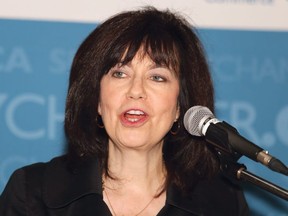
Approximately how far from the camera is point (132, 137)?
7.13 ft

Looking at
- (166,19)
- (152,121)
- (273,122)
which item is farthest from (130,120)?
(273,122)

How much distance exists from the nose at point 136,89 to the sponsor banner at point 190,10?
2.14 ft

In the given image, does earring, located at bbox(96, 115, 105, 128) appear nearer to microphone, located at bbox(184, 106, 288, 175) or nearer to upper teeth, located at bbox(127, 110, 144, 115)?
upper teeth, located at bbox(127, 110, 144, 115)

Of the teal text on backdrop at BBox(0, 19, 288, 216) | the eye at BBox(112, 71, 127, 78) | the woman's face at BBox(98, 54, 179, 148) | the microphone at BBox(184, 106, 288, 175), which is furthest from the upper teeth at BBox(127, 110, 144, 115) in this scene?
the teal text on backdrop at BBox(0, 19, 288, 216)

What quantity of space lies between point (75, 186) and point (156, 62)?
0.58 m

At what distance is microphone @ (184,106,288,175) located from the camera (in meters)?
1.51

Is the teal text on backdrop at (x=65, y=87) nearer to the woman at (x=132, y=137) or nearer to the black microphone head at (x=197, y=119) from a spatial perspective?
the woman at (x=132, y=137)

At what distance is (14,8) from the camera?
8.75ft

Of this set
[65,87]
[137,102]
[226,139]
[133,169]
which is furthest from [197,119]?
[65,87]

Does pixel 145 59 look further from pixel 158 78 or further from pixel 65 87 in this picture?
pixel 65 87

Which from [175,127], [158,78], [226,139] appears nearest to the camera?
[226,139]

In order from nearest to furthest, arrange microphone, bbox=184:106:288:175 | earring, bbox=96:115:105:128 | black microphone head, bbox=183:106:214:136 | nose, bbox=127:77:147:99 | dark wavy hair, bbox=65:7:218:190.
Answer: microphone, bbox=184:106:288:175 → black microphone head, bbox=183:106:214:136 → nose, bbox=127:77:147:99 → dark wavy hair, bbox=65:7:218:190 → earring, bbox=96:115:105:128

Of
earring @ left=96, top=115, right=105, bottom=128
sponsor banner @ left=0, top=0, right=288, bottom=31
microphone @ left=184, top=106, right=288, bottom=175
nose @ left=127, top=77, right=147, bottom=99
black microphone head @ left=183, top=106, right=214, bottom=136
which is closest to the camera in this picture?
microphone @ left=184, top=106, right=288, bottom=175

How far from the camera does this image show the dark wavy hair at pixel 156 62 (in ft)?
7.42
